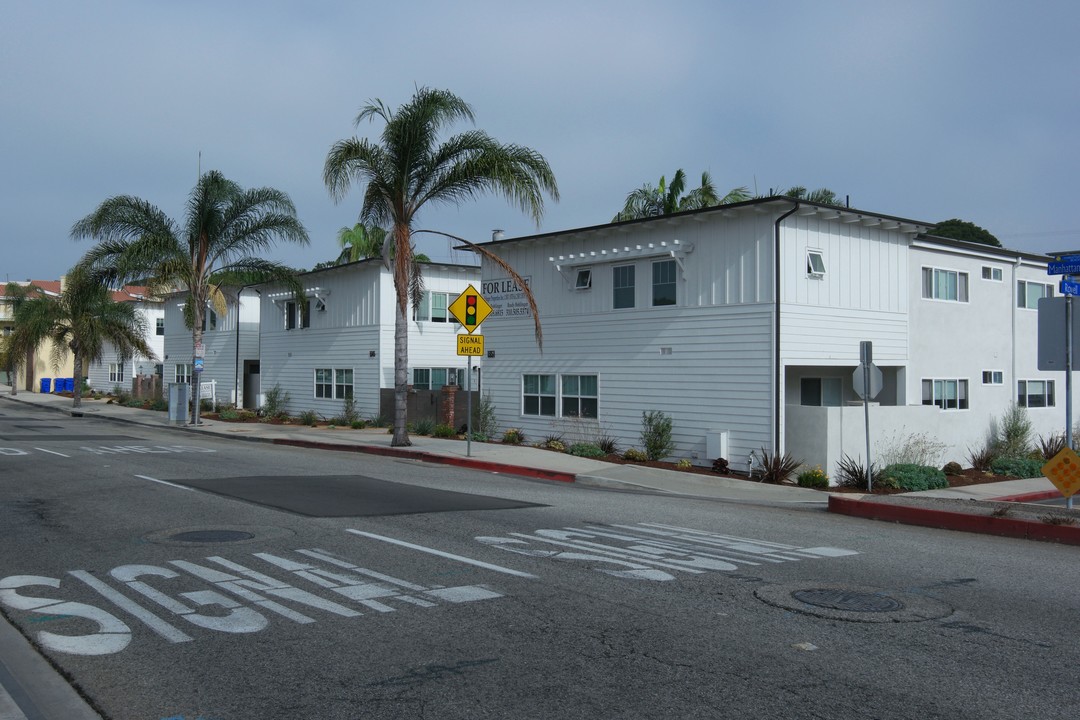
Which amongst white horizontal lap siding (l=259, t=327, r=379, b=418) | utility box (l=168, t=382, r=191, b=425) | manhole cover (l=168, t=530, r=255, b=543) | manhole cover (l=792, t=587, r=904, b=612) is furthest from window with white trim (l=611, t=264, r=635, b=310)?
utility box (l=168, t=382, r=191, b=425)

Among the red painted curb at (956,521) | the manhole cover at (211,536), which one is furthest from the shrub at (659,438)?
the manhole cover at (211,536)

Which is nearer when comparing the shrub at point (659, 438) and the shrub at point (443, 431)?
the shrub at point (659, 438)

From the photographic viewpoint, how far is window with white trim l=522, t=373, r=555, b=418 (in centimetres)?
2419

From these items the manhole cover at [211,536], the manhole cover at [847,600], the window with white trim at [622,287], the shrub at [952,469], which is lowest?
the shrub at [952,469]

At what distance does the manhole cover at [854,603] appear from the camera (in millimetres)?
7273

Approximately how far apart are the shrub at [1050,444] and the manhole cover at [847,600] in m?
18.2

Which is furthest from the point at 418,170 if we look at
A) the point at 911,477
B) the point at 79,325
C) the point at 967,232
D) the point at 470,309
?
the point at 967,232

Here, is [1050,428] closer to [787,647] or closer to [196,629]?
[787,647]

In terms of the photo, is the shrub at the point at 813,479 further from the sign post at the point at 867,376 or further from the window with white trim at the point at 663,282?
the window with white trim at the point at 663,282

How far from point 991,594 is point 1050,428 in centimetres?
2073

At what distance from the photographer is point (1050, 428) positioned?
26156mm

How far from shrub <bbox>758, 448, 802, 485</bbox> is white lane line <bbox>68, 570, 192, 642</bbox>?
13.1 m

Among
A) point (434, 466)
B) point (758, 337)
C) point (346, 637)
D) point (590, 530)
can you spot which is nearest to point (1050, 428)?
point (758, 337)

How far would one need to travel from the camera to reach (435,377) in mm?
34281
